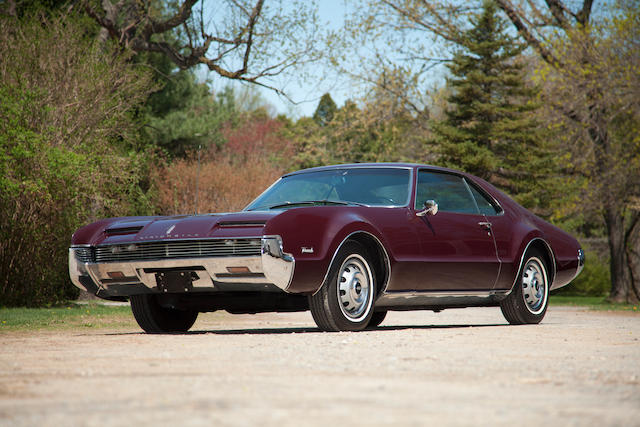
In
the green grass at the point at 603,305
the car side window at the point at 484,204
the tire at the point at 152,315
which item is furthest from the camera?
the green grass at the point at 603,305

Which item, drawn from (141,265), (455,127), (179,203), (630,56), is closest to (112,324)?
(141,265)

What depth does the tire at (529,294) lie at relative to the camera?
10406 mm

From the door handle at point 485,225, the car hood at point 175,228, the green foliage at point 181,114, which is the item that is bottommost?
the car hood at point 175,228

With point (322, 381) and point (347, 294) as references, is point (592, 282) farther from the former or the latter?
point (322, 381)

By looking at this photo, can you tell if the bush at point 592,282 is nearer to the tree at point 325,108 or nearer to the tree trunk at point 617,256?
the tree trunk at point 617,256

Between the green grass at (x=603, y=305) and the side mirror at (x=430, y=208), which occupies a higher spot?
the side mirror at (x=430, y=208)

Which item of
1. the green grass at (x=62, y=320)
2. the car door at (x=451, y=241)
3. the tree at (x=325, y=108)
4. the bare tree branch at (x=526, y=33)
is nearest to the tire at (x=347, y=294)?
the car door at (x=451, y=241)

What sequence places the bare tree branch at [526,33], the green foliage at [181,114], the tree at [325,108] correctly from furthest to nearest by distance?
the tree at [325,108] < the green foliage at [181,114] < the bare tree branch at [526,33]

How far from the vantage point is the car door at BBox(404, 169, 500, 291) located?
9.27 metres

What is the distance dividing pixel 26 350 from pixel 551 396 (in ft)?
14.1

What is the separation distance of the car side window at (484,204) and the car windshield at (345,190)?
1.15 m

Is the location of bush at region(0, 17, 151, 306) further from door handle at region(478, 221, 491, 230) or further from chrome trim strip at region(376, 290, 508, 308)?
chrome trim strip at region(376, 290, 508, 308)

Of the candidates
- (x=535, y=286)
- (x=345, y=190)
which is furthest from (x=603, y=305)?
(x=345, y=190)

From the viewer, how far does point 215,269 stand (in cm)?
805
